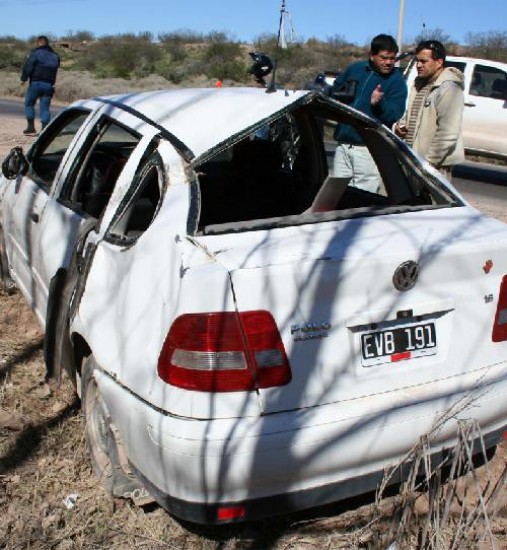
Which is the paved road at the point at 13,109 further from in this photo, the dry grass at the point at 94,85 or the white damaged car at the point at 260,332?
the white damaged car at the point at 260,332

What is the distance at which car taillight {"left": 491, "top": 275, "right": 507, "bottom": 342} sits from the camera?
301 centimetres

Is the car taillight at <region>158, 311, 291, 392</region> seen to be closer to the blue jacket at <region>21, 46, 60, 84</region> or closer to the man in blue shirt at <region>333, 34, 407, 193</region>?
the man in blue shirt at <region>333, 34, 407, 193</region>

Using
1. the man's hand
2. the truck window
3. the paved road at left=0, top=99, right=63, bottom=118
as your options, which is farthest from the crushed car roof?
the paved road at left=0, top=99, right=63, bottom=118

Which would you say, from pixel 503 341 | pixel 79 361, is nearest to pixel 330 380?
pixel 503 341

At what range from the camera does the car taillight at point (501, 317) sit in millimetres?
3008

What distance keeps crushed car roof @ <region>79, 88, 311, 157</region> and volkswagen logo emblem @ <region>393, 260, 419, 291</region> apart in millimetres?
975

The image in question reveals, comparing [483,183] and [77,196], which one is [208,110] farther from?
[483,183]

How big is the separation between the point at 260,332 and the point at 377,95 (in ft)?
11.4

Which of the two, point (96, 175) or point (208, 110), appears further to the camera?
point (96, 175)

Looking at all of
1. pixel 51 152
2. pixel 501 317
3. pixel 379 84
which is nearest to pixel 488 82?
pixel 379 84

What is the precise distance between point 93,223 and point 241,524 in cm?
145

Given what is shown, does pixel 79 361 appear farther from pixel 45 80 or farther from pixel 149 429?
pixel 45 80

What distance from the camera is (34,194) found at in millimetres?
4312

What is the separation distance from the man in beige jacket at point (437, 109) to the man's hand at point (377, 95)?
1.37 feet
